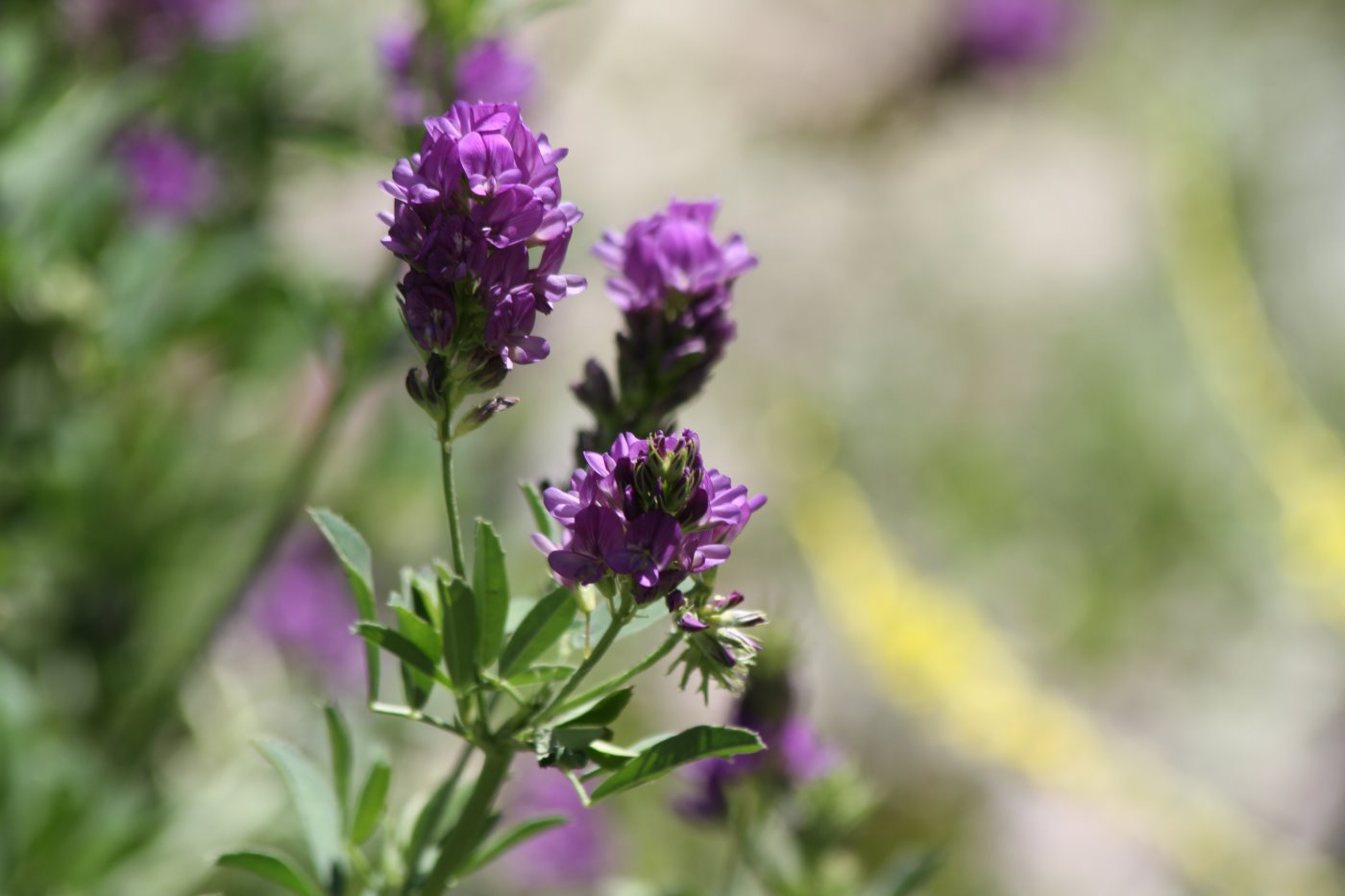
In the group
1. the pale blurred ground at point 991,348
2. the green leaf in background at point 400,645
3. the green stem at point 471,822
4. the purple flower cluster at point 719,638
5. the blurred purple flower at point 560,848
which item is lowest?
the green stem at point 471,822

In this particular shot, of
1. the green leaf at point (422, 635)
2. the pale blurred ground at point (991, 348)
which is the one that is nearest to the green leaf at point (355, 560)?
the green leaf at point (422, 635)

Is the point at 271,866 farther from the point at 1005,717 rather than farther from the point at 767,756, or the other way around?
the point at 1005,717

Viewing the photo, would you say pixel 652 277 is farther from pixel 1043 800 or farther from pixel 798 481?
pixel 798 481

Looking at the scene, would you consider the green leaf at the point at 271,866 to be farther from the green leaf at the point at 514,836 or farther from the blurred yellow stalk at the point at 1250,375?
the blurred yellow stalk at the point at 1250,375

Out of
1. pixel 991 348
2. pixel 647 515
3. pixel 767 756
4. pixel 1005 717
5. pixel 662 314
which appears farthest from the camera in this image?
pixel 991 348

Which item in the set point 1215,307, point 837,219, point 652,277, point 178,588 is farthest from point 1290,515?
point 652,277

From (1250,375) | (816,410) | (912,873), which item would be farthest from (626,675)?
(1250,375)
